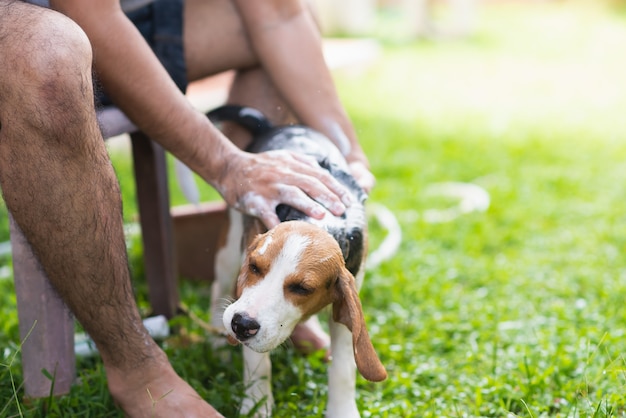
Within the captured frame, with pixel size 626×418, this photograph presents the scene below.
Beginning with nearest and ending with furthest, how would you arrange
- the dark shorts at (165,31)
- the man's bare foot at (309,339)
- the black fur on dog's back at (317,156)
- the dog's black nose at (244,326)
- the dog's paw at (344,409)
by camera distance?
the dog's black nose at (244,326) < the black fur on dog's back at (317,156) < the dog's paw at (344,409) < the dark shorts at (165,31) < the man's bare foot at (309,339)

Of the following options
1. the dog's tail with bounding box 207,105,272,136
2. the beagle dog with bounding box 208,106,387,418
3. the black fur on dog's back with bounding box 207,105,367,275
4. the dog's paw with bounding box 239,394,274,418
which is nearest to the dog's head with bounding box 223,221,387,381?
the beagle dog with bounding box 208,106,387,418

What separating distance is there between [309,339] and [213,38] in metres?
0.91

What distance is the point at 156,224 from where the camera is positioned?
2.51 meters

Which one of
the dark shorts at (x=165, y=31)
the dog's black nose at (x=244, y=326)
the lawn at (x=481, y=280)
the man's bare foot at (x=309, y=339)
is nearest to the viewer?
the dog's black nose at (x=244, y=326)

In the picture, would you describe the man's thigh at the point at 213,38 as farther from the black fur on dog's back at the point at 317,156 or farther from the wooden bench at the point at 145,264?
the wooden bench at the point at 145,264

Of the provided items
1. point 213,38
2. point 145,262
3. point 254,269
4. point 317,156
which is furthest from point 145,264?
point 254,269

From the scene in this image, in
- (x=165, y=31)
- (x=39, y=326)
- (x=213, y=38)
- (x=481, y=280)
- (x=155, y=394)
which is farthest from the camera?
(x=481, y=280)

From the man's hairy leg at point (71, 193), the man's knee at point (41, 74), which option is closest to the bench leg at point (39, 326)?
the man's hairy leg at point (71, 193)

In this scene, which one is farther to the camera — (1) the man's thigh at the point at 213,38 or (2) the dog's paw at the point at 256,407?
(1) the man's thigh at the point at 213,38

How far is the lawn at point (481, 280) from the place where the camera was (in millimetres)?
2041

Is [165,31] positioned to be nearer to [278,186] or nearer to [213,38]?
[213,38]

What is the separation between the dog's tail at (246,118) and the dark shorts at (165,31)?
13cm

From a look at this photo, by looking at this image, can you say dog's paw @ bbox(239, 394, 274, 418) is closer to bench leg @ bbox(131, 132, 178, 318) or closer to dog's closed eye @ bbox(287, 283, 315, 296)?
dog's closed eye @ bbox(287, 283, 315, 296)

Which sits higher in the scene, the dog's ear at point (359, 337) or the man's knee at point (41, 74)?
the man's knee at point (41, 74)
